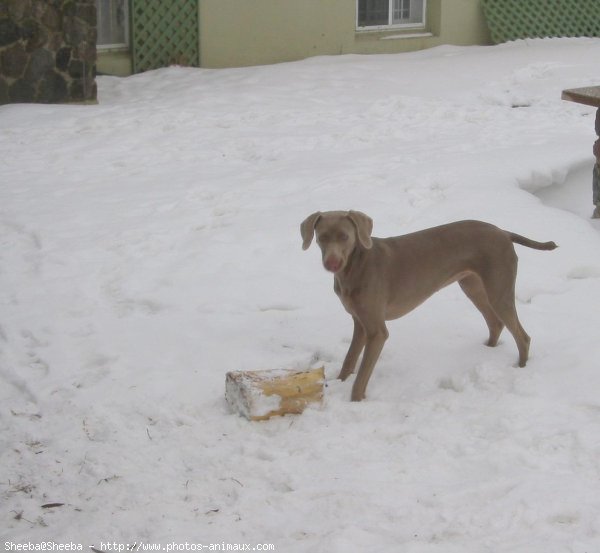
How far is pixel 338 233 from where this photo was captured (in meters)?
4.43

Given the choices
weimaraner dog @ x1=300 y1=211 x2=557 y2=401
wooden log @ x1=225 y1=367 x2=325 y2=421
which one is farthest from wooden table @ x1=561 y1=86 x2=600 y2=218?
wooden log @ x1=225 y1=367 x2=325 y2=421

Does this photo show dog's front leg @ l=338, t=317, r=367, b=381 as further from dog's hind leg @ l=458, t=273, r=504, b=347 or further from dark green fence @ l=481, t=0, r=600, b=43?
dark green fence @ l=481, t=0, r=600, b=43

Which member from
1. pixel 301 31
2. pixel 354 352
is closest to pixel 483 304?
pixel 354 352

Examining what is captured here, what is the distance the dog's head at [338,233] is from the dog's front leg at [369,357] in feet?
1.27

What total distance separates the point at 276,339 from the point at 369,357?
901 millimetres

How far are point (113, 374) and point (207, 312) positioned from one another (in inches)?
38.4

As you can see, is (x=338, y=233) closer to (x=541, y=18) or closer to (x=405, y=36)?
(x=405, y=36)

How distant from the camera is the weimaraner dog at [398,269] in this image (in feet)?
14.7

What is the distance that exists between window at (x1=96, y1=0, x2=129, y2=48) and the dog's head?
962cm

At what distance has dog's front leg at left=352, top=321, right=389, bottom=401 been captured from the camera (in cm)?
459

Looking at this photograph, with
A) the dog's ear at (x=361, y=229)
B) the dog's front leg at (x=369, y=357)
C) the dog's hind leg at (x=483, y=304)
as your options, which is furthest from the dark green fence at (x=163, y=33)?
the dog's front leg at (x=369, y=357)

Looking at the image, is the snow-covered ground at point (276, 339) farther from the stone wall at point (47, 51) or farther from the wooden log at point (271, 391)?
the stone wall at point (47, 51)

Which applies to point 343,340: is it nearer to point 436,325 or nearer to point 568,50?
point 436,325

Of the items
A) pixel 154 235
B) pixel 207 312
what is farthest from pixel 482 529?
pixel 154 235
